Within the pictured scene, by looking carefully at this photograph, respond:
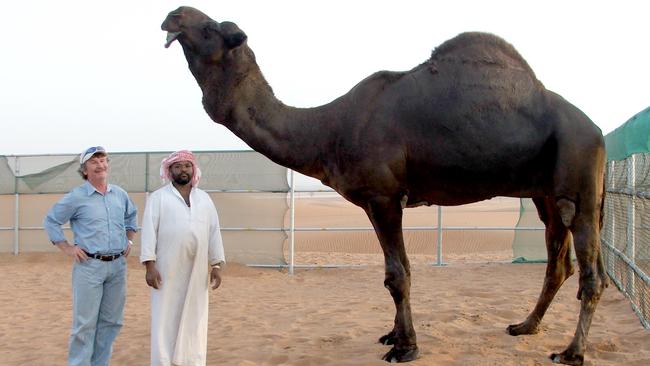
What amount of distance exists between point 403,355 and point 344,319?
254cm

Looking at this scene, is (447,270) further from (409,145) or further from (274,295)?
(409,145)

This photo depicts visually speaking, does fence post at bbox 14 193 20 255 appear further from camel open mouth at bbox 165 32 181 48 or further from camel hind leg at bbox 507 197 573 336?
camel hind leg at bbox 507 197 573 336

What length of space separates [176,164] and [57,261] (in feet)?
35.3

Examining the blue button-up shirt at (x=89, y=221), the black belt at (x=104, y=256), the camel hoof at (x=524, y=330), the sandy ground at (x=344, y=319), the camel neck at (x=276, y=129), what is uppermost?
the camel neck at (x=276, y=129)

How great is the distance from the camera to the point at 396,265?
521cm

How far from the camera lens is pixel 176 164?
17.2 feet

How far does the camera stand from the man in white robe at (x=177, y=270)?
506cm

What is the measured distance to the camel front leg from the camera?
5141 mm

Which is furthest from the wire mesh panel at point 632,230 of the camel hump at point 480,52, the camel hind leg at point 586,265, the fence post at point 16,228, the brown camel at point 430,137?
the fence post at point 16,228

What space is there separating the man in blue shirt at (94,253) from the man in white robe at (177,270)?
458 mm

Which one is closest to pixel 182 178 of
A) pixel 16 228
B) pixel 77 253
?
pixel 77 253

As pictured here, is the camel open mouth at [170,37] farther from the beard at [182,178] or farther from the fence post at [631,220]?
the fence post at [631,220]

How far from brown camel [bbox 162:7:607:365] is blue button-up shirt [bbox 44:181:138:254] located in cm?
124

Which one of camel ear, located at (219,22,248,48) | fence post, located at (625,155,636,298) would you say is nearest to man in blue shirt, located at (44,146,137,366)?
camel ear, located at (219,22,248,48)
